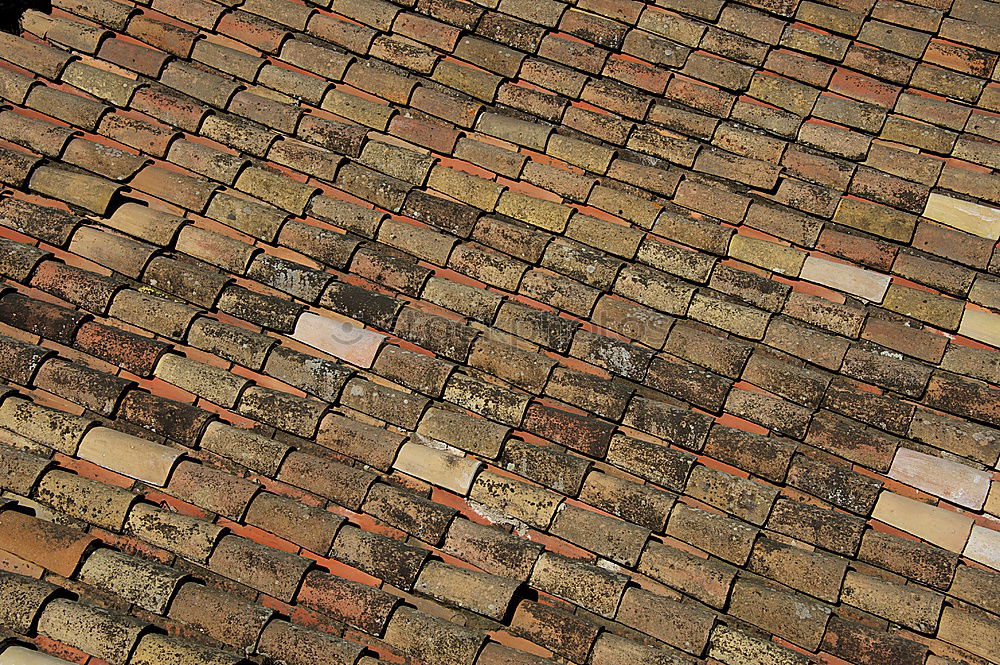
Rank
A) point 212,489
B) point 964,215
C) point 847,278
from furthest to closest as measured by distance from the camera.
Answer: point 964,215 < point 847,278 < point 212,489

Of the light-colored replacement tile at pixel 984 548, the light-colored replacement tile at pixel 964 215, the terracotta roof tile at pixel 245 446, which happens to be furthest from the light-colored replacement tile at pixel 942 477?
the terracotta roof tile at pixel 245 446

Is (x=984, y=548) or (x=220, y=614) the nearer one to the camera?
(x=220, y=614)

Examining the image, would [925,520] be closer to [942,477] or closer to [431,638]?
[942,477]

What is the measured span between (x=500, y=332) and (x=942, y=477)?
2.37 m

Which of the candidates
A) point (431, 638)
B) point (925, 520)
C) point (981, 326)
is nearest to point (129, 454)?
point (431, 638)

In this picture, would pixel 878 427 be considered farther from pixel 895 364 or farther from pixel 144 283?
pixel 144 283

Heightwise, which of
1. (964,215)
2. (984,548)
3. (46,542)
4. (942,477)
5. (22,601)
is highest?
(964,215)

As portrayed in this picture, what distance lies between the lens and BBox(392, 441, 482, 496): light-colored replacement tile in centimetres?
508

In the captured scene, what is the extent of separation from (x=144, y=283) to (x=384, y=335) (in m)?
1.41

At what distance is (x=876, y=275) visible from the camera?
5.83m

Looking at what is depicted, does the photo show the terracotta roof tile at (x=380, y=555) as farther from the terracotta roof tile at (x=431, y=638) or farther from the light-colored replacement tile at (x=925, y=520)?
the light-colored replacement tile at (x=925, y=520)

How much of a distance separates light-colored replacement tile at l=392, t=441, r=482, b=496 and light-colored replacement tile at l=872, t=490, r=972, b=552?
78.9 inches

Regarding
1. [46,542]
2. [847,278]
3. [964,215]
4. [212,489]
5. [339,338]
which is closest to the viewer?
[46,542]

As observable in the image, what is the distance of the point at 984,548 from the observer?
4.91 meters
